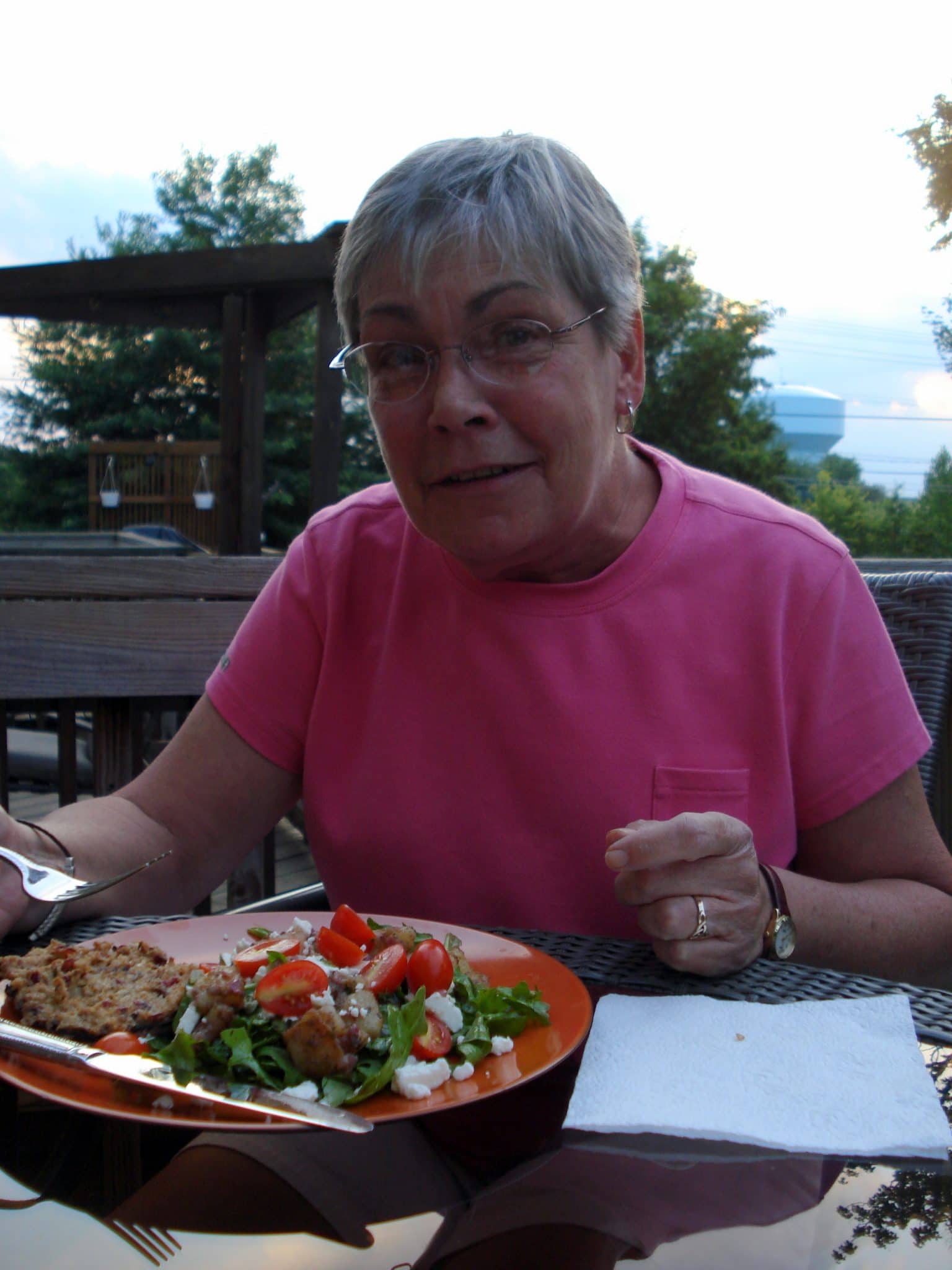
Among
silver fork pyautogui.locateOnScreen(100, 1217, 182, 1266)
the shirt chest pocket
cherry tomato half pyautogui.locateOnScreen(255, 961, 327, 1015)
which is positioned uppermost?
the shirt chest pocket

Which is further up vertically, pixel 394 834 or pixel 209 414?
pixel 209 414

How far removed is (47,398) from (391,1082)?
566 inches

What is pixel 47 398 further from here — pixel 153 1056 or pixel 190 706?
pixel 153 1056

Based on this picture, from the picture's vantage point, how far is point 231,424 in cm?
525

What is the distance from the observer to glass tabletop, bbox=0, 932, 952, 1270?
585 millimetres

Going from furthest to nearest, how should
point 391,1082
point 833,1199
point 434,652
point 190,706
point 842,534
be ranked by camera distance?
point 842,534, point 190,706, point 434,652, point 391,1082, point 833,1199

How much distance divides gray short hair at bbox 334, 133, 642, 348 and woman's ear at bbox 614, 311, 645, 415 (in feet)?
0.10

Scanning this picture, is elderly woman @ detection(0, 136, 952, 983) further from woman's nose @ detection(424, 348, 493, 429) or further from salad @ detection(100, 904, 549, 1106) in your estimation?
salad @ detection(100, 904, 549, 1106)

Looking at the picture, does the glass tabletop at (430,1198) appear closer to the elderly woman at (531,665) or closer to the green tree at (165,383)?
the elderly woman at (531,665)

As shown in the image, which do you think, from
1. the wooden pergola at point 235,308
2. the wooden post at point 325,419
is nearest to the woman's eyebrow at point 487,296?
the wooden pergola at point 235,308

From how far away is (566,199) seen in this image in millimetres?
1327

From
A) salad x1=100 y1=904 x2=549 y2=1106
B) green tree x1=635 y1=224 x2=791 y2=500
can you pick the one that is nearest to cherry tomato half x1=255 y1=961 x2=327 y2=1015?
salad x1=100 y1=904 x2=549 y2=1106

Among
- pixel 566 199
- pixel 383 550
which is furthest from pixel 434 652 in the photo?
pixel 566 199

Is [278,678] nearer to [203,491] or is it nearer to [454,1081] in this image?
[454,1081]
